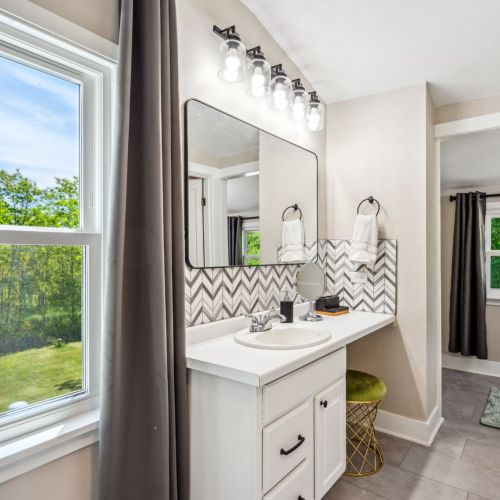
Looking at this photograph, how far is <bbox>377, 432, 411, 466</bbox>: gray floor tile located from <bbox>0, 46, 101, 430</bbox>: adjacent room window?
1.76 metres

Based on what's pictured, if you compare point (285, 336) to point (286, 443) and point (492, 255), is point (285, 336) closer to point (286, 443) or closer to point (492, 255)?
point (286, 443)

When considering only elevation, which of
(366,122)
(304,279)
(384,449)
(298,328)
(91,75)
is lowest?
(384,449)

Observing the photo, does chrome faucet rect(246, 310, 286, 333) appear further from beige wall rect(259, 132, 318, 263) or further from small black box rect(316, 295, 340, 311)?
small black box rect(316, 295, 340, 311)

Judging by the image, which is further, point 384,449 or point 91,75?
point 384,449

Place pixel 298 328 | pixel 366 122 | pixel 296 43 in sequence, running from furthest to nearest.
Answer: pixel 366 122 < pixel 296 43 < pixel 298 328

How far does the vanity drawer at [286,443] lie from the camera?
4.37 feet

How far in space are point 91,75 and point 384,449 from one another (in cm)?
254

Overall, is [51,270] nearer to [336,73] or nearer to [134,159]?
[134,159]

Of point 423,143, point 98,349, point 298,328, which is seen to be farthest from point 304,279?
point 98,349

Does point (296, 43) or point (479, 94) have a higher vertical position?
point (296, 43)

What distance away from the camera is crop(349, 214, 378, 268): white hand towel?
Answer: 2.45m

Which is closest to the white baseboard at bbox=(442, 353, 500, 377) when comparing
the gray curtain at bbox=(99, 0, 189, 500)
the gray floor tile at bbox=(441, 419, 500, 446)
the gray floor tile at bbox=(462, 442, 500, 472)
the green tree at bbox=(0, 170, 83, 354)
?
the gray floor tile at bbox=(441, 419, 500, 446)

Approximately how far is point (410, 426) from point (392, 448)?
21 cm

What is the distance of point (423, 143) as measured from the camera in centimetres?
240
